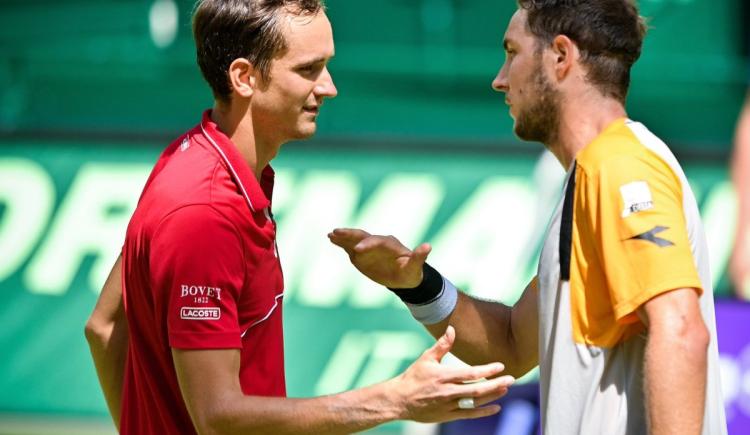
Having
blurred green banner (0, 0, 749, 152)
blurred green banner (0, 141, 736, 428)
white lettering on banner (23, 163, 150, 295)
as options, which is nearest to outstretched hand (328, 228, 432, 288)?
blurred green banner (0, 141, 736, 428)

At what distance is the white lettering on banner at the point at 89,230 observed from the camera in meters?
6.80

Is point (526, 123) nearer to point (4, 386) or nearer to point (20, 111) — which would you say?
point (4, 386)

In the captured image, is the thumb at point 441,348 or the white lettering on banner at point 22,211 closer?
the thumb at point 441,348

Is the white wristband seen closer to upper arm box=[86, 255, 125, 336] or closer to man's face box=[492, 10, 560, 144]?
man's face box=[492, 10, 560, 144]

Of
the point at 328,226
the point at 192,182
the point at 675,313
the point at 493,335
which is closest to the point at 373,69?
the point at 328,226

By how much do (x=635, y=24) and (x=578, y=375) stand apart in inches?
33.6

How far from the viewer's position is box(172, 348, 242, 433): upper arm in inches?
112

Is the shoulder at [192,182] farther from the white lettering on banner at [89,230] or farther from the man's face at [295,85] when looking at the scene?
the white lettering on banner at [89,230]

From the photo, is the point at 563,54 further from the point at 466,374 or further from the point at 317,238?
the point at 317,238

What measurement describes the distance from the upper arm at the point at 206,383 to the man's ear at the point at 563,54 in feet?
3.41

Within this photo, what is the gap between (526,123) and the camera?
10.8 ft

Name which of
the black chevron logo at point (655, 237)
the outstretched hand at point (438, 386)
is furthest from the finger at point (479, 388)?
the black chevron logo at point (655, 237)

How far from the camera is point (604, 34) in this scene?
3.14 m

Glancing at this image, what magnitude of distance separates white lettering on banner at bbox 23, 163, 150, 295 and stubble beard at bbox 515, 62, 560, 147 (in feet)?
12.5
